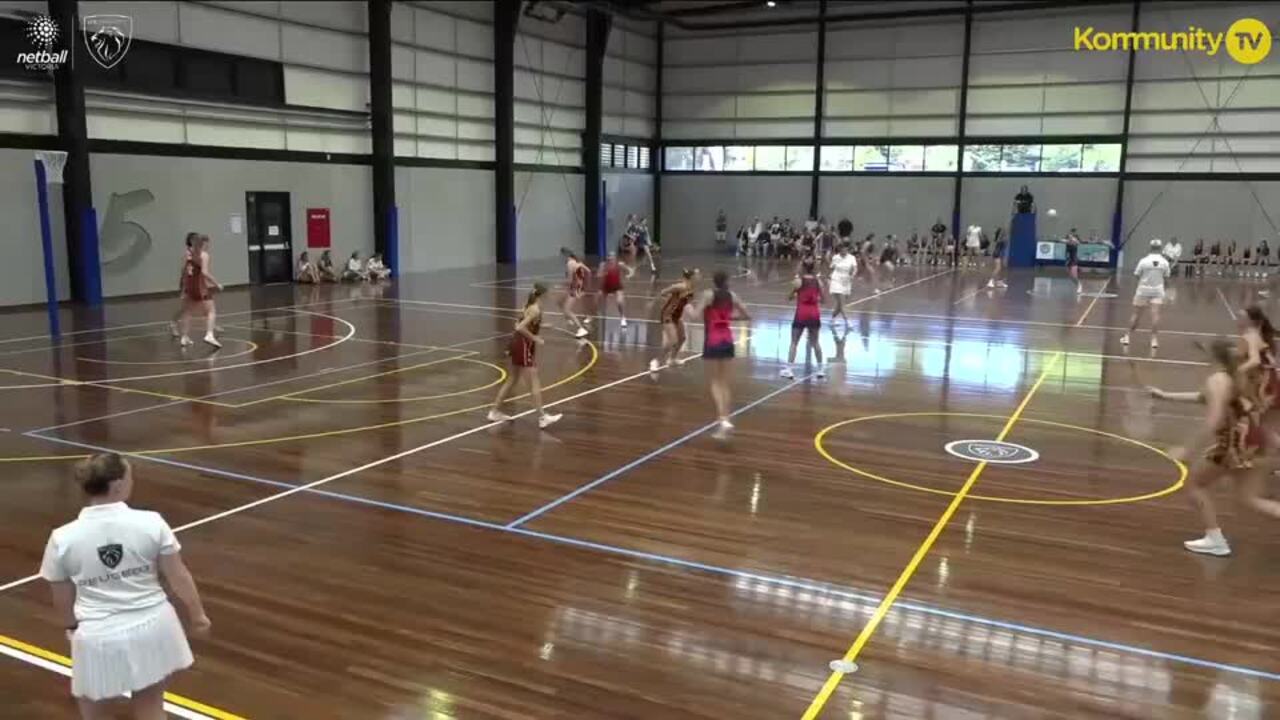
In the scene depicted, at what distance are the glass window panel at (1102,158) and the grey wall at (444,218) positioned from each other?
80.4 feet

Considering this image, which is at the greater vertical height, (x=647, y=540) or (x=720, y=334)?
(x=720, y=334)

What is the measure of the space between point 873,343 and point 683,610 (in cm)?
1349

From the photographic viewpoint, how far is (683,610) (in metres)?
7.13

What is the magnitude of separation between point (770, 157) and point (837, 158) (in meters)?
3.35

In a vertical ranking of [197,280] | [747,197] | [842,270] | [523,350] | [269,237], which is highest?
[747,197]

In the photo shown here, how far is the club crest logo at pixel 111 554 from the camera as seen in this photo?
4.07m

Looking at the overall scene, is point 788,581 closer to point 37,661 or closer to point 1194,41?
point 37,661

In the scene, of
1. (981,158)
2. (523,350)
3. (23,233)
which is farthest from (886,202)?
(523,350)

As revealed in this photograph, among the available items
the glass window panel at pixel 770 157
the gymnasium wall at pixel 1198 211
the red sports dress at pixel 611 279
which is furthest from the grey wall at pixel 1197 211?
the red sports dress at pixel 611 279

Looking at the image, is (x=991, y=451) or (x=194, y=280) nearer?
(x=991, y=451)

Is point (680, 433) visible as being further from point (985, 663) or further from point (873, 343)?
point (873, 343)

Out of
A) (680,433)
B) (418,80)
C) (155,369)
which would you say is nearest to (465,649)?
(680,433)

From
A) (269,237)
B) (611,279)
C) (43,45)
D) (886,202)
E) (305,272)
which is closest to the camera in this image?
(611,279)

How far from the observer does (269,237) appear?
30734 millimetres
